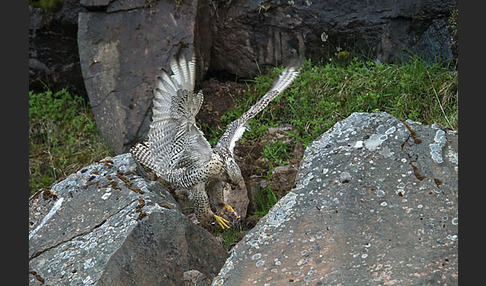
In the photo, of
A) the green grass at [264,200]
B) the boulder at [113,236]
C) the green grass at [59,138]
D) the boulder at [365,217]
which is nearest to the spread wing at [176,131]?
the boulder at [113,236]

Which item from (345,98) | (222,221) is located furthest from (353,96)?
(222,221)

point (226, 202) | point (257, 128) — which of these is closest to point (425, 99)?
point (257, 128)

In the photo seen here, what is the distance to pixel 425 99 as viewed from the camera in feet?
18.9

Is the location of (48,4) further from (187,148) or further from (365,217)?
(365,217)

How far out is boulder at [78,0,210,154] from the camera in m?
6.42

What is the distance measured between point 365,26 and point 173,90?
2.88 metres

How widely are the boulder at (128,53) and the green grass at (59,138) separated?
362 millimetres

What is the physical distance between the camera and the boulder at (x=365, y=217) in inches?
124

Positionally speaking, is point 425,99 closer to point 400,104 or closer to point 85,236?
point 400,104

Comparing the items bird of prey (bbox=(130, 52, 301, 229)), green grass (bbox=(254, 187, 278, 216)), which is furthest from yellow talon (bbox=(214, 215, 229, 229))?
green grass (bbox=(254, 187, 278, 216))

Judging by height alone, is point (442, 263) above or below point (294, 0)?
below

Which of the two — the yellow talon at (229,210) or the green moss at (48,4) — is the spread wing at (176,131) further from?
the green moss at (48,4)

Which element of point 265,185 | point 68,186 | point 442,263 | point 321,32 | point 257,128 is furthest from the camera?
point 321,32

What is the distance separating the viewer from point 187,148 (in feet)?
16.2
